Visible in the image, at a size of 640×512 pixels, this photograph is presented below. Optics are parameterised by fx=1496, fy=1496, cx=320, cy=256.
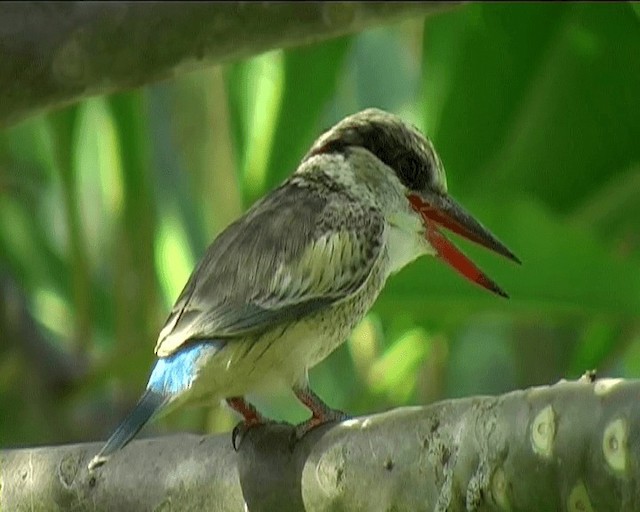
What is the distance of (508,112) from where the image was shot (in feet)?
9.53

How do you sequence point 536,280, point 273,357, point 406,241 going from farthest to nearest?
point 536,280
point 406,241
point 273,357

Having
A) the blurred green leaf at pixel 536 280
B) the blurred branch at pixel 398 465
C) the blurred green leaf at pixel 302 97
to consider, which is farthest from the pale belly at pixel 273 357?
the blurred green leaf at pixel 302 97

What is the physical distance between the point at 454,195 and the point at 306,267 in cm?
84

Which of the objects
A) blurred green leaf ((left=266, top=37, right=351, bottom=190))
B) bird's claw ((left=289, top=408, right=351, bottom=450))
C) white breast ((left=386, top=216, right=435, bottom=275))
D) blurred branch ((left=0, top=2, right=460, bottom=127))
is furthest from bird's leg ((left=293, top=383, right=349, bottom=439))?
blurred green leaf ((left=266, top=37, right=351, bottom=190))

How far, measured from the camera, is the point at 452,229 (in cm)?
206

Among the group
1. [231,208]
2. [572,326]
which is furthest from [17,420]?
[572,326]

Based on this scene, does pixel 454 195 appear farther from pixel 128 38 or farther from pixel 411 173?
pixel 128 38

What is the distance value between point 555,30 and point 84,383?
1.12m

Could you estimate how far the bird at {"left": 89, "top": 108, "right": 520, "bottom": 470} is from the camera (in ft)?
5.80

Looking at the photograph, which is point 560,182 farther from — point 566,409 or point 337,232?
point 566,409

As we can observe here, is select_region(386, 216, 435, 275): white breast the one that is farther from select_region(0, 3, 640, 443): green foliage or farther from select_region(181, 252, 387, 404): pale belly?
select_region(0, 3, 640, 443): green foliage

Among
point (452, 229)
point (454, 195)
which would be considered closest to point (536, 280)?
point (454, 195)

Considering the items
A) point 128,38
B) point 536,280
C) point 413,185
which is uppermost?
point 128,38

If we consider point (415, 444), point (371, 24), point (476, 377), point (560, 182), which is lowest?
point (476, 377)
